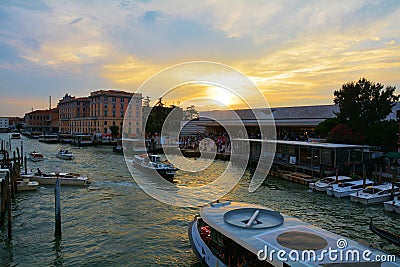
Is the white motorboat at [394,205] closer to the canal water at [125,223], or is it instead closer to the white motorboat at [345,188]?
the canal water at [125,223]

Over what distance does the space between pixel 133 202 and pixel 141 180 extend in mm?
5658

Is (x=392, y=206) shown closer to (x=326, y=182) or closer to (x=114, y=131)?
(x=326, y=182)

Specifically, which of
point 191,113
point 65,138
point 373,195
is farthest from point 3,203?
point 191,113

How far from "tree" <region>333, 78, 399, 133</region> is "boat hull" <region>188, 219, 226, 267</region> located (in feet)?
71.1

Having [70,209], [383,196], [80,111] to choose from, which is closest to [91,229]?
[70,209]

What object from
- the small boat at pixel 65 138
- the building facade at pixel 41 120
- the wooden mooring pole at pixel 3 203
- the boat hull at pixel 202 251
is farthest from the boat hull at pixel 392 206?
the building facade at pixel 41 120

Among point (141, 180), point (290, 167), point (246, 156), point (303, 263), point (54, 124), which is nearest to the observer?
point (303, 263)

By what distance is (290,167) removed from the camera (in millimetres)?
24219

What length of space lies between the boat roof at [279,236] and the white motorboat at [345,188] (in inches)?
404

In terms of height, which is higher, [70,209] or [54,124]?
[54,124]

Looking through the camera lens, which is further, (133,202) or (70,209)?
(133,202)

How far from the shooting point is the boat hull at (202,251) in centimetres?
753

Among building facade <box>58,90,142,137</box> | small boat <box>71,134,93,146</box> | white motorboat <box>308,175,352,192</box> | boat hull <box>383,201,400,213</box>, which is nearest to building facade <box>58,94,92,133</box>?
building facade <box>58,90,142,137</box>

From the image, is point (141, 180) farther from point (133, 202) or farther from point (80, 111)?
point (80, 111)
